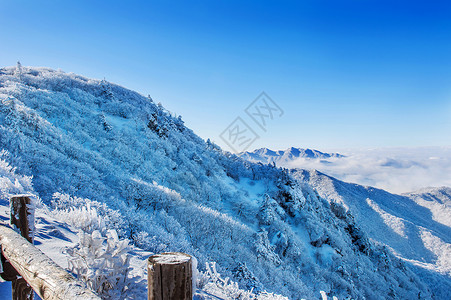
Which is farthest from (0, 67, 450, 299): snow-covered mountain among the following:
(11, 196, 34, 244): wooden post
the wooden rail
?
(11, 196, 34, 244): wooden post

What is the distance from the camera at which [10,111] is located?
1214 cm

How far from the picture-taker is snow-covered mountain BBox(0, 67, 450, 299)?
23.2ft

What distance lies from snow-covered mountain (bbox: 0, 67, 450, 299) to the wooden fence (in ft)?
1.71

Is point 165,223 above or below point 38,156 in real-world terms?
below

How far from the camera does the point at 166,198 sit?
12.8 meters

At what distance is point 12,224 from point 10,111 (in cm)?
1310

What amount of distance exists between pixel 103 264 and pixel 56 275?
884 mm

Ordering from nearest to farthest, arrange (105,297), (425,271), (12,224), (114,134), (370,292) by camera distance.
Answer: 1. (105,297)
2. (12,224)
3. (114,134)
4. (370,292)
5. (425,271)

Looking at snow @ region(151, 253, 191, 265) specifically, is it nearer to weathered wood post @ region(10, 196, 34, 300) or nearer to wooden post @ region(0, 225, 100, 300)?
wooden post @ region(0, 225, 100, 300)

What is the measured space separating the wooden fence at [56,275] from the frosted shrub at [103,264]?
0.48 metres

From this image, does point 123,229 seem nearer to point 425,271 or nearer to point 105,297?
point 105,297

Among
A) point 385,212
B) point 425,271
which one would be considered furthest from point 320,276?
point 385,212

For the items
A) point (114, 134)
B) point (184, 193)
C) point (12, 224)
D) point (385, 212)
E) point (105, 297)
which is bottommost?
point (385, 212)

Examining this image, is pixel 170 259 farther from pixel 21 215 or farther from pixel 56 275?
pixel 21 215
